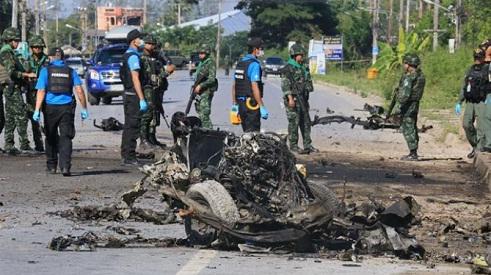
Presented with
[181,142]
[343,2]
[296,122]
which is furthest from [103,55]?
[343,2]

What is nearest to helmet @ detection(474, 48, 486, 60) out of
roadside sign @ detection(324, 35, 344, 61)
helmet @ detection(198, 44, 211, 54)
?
helmet @ detection(198, 44, 211, 54)

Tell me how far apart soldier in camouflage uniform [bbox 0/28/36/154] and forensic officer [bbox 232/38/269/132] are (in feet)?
12.1

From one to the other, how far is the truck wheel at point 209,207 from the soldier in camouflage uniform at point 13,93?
9.28 metres

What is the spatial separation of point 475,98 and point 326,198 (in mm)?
9394

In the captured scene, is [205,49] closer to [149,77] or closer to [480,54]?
[149,77]

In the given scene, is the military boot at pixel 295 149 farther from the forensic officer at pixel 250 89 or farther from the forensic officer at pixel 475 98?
the forensic officer at pixel 475 98

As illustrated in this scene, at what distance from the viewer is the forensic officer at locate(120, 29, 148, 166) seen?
16.2 meters

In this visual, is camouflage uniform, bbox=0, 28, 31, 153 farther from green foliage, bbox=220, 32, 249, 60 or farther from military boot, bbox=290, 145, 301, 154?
green foliage, bbox=220, 32, 249, 60

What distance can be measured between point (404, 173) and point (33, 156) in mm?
6030

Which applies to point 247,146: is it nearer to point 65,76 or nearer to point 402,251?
point 402,251

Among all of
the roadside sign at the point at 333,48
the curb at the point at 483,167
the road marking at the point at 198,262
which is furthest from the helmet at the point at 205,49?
the roadside sign at the point at 333,48

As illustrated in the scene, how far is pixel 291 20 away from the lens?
4530 inches

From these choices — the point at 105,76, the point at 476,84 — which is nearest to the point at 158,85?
the point at 476,84

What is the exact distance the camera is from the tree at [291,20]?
11356 cm
